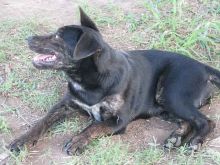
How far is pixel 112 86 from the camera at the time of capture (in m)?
4.41

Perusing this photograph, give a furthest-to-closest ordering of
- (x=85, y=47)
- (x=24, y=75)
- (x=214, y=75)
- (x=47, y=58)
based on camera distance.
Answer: (x=24, y=75) < (x=214, y=75) < (x=47, y=58) < (x=85, y=47)

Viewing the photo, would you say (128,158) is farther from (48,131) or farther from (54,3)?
(54,3)

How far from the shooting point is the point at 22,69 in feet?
17.7

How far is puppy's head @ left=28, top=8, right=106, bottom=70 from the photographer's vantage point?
14.0ft

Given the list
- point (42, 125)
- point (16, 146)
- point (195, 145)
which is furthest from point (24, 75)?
point (195, 145)

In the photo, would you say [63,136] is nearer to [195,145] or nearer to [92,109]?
[92,109]

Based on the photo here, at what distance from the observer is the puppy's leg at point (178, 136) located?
4.30 m

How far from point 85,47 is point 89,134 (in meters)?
0.69

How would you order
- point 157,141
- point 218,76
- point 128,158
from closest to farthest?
1. point 128,158
2. point 157,141
3. point 218,76

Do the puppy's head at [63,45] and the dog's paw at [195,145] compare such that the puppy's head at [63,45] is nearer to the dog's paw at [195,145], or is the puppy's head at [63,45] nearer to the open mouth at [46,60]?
the open mouth at [46,60]

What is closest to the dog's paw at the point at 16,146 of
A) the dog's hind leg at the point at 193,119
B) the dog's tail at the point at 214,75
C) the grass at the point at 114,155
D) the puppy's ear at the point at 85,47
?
the grass at the point at 114,155

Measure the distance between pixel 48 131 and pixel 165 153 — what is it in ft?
3.22

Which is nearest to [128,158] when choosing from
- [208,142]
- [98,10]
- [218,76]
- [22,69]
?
[208,142]

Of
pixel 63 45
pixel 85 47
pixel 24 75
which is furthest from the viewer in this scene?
pixel 24 75
